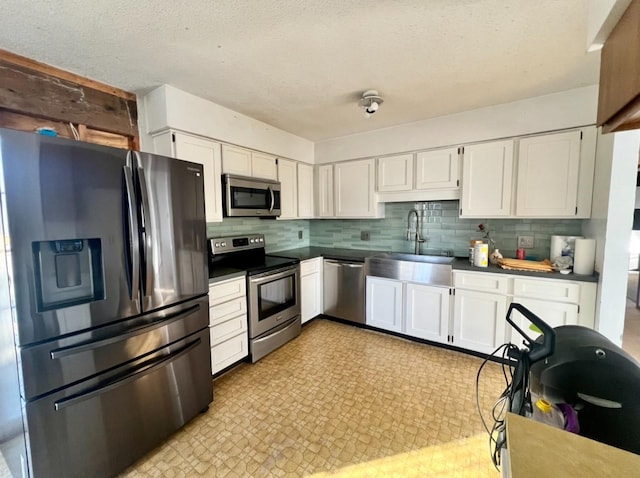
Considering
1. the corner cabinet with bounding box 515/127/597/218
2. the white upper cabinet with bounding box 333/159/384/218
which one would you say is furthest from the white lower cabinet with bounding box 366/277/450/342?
the corner cabinet with bounding box 515/127/597/218

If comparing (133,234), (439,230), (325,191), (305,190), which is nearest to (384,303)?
(439,230)

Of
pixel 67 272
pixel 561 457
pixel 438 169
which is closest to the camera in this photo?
pixel 561 457

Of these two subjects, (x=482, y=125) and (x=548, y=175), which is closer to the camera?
(x=548, y=175)

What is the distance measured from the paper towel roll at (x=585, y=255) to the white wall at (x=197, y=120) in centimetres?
302

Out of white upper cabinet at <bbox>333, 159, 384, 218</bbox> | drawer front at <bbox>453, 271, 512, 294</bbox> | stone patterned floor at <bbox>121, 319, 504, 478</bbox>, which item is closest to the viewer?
stone patterned floor at <bbox>121, 319, 504, 478</bbox>

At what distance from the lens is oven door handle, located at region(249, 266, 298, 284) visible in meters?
2.48

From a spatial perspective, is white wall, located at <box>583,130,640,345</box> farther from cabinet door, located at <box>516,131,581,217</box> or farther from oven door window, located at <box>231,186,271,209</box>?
oven door window, located at <box>231,186,271,209</box>

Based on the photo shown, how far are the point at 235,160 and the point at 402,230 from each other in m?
2.15

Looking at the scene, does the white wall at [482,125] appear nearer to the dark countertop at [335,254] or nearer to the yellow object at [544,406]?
the dark countertop at [335,254]

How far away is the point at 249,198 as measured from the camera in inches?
109

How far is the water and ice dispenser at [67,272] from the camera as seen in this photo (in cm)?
118

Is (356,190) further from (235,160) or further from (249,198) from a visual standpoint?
(235,160)

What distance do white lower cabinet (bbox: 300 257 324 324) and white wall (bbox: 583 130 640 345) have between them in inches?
101

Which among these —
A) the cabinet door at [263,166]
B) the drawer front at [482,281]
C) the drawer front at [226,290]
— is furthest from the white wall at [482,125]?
the drawer front at [226,290]
